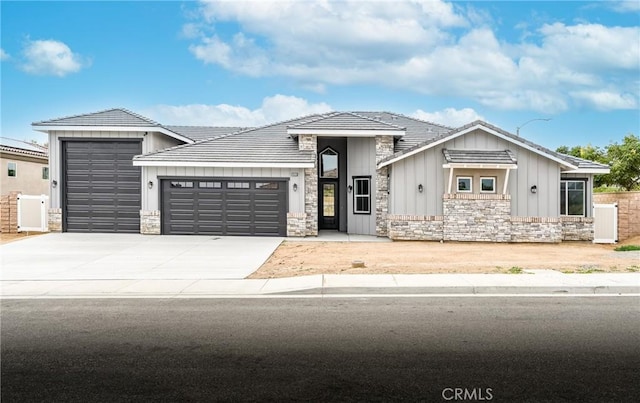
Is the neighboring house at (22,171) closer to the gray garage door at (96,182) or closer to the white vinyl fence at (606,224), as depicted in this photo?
the gray garage door at (96,182)

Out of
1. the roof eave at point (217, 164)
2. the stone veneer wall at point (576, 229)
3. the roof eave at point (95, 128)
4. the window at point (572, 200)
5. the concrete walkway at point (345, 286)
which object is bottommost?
the concrete walkway at point (345, 286)

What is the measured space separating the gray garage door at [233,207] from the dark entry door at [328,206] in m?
3.49

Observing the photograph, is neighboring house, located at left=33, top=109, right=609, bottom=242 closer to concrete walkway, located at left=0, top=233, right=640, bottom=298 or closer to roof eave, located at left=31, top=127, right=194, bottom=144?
roof eave, located at left=31, top=127, right=194, bottom=144

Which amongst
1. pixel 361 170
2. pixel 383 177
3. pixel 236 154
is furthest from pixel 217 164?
pixel 383 177

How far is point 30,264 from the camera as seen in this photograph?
1348 centimetres

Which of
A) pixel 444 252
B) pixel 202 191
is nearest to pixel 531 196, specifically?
pixel 444 252

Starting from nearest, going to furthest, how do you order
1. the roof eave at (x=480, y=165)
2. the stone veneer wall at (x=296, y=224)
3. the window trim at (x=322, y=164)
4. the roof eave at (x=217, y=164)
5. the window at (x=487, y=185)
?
the roof eave at (x=480, y=165) → the window at (x=487, y=185) → the roof eave at (x=217, y=164) → the stone veneer wall at (x=296, y=224) → the window trim at (x=322, y=164)

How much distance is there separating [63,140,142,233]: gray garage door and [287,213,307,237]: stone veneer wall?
7254 millimetres

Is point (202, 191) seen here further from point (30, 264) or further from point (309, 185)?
point (30, 264)

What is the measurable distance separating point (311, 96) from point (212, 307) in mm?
29326

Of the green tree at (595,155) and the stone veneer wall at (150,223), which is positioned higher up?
the green tree at (595,155)

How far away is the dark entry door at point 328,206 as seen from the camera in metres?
23.7

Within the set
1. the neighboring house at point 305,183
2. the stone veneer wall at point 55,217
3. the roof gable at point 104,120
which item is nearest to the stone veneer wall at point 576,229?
the neighboring house at point 305,183

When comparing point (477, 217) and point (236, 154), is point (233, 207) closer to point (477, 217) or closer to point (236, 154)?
point (236, 154)
